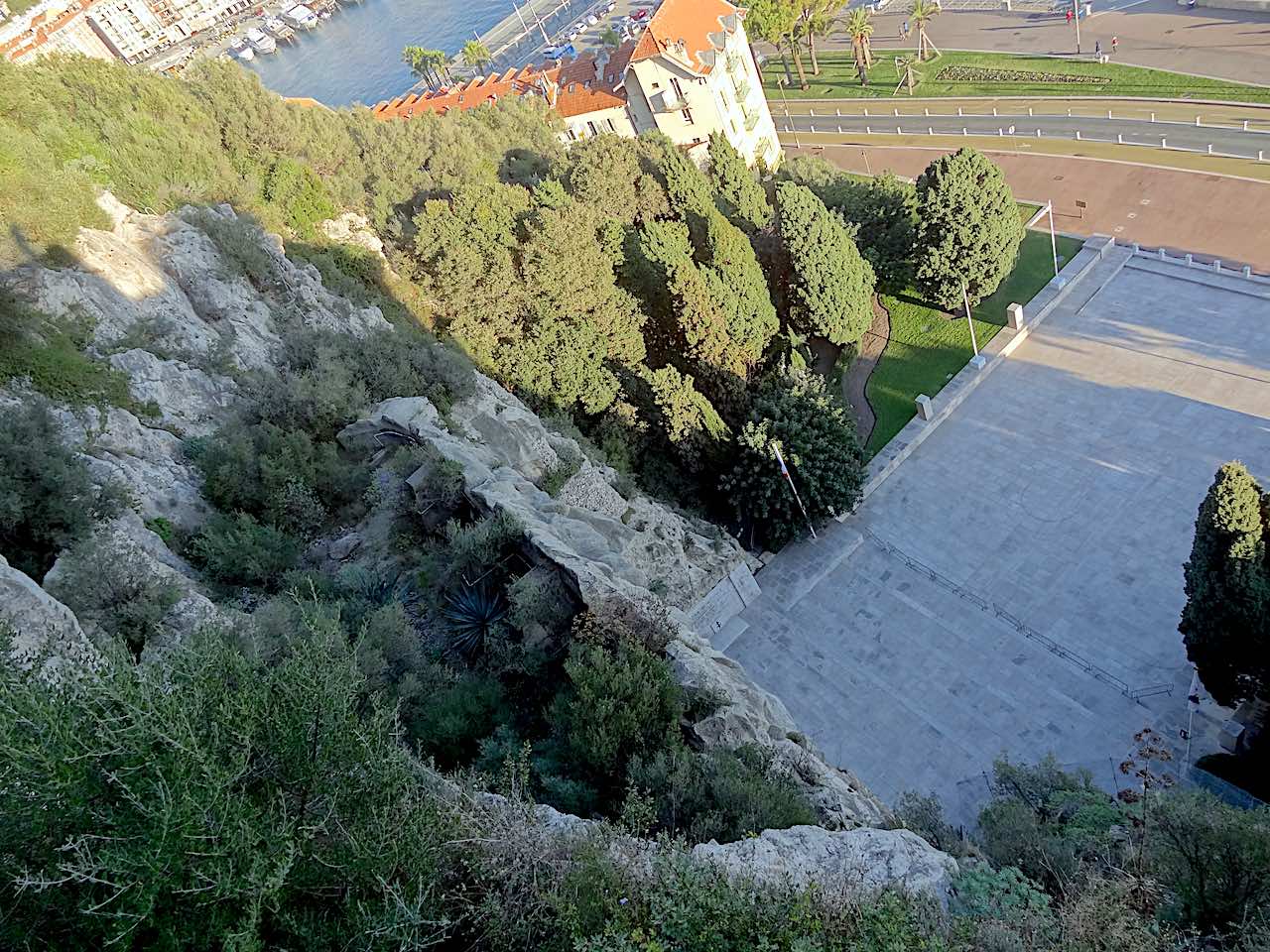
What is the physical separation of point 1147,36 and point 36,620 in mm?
70205

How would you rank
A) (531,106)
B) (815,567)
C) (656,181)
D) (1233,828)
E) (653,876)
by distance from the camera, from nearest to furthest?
1. (653,876)
2. (1233,828)
3. (815,567)
4. (656,181)
5. (531,106)

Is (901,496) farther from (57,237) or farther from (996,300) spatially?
(57,237)

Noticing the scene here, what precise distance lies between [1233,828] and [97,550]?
19.8m

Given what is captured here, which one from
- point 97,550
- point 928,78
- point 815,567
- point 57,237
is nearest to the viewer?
point 97,550

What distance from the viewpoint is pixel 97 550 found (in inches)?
583

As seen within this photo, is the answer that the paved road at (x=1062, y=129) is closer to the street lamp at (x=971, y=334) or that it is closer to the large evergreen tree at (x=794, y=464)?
the street lamp at (x=971, y=334)

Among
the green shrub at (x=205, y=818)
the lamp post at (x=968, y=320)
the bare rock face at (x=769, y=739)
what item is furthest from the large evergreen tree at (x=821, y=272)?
the green shrub at (x=205, y=818)

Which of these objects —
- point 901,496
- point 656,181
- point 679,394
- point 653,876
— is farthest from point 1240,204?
point 653,876

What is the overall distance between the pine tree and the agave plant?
2638 centimetres

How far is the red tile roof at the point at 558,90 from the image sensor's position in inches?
2180

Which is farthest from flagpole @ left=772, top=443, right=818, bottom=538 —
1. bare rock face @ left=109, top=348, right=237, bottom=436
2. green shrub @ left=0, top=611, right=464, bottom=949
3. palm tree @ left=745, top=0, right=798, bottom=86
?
palm tree @ left=745, top=0, right=798, bottom=86

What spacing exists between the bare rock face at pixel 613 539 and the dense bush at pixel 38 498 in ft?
23.2

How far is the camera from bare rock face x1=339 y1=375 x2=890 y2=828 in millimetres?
15883

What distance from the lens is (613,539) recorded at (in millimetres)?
22922
